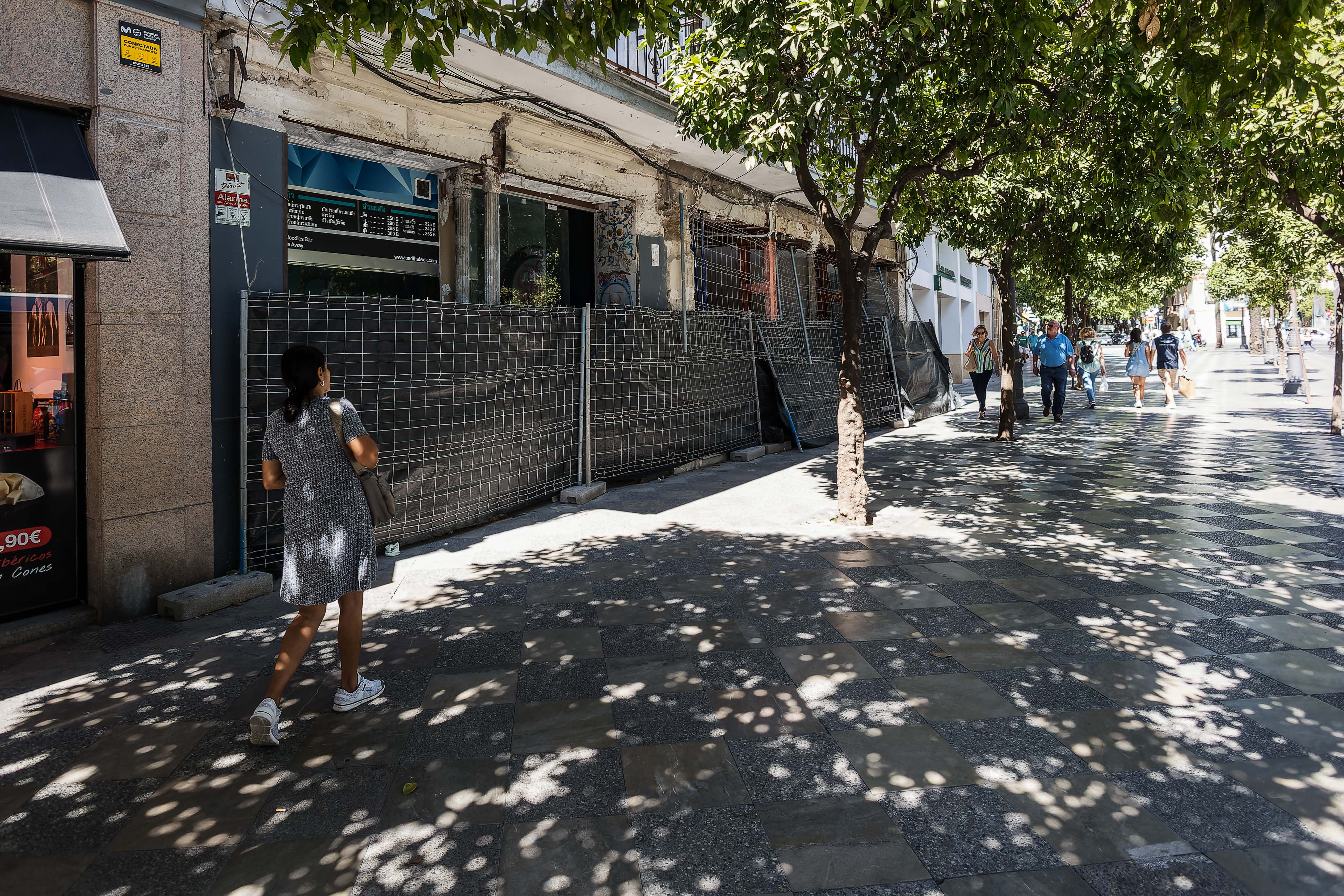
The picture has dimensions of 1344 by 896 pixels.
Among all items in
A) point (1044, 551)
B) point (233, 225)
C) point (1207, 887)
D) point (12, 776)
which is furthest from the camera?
point (1044, 551)

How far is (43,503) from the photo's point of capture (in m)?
4.87

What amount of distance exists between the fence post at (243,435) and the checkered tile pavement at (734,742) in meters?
0.65

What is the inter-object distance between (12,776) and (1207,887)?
14.1ft

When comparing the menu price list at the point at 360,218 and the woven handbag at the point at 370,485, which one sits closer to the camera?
the woven handbag at the point at 370,485

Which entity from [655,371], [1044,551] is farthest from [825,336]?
[1044,551]

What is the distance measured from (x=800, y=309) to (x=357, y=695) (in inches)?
451

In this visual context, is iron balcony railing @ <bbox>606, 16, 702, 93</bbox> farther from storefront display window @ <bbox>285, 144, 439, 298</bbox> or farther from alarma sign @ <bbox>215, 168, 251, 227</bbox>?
alarma sign @ <bbox>215, 168, 251, 227</bbox>

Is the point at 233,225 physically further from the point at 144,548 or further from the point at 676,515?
the point at 676,515

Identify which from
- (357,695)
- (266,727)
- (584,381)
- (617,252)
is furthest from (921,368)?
(266,727)

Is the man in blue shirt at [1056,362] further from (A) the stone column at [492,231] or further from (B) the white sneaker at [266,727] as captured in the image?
(B) the white sneaker at [266,727]

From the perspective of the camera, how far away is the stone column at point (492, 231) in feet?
27.9

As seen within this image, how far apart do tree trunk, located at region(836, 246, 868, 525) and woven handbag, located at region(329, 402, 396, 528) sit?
4.52m

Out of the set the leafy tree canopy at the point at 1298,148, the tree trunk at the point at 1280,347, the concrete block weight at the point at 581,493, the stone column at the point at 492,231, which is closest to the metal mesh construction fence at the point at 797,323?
the stone column at the point at 492,231

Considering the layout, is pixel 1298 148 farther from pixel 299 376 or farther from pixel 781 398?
pixel 299 376
